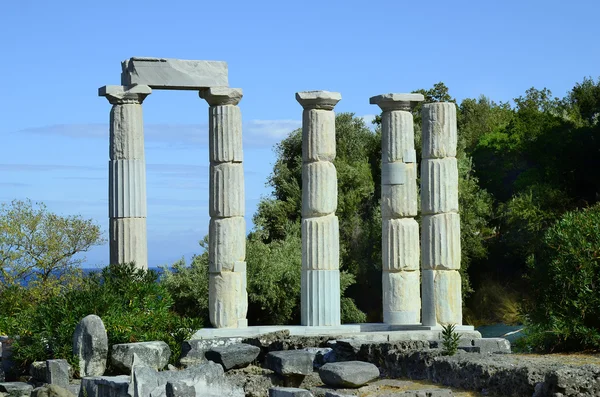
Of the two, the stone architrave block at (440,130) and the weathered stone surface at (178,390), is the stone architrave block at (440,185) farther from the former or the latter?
the weathered stone surface at (178,390)

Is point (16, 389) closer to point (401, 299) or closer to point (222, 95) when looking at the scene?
point (222, 95)

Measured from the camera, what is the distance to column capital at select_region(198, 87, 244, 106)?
25.7 m

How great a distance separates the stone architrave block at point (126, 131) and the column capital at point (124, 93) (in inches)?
4.5

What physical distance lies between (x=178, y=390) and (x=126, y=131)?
1218 centimetres

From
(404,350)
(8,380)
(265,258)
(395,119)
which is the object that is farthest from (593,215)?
(265,258)

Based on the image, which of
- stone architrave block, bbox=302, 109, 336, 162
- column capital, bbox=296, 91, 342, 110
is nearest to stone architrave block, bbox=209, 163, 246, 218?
stone architrave block, bbox=302, 109, 336, 162

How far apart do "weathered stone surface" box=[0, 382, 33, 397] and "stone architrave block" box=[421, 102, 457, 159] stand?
1106cm

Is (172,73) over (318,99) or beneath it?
over

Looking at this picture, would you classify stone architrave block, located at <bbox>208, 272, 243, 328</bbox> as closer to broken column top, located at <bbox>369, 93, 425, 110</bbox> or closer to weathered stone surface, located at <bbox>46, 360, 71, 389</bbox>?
broken column top, located at <bbox>369, 93, 425, 110</bbox>

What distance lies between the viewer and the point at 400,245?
26750mm

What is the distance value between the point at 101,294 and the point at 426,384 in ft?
27.7

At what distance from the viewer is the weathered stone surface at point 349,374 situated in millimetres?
16422

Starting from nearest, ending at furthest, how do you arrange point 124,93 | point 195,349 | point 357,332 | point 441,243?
point 195,349 → point 357,332 → point 124,93 → point 441,243

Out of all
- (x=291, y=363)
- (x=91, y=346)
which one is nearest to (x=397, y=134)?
(x=291, y=363)
